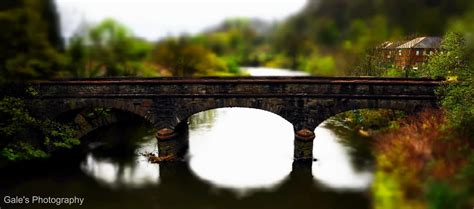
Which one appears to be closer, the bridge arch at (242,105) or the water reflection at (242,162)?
the water reflection at (242,162)

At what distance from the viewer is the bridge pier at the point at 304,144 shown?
21469mm

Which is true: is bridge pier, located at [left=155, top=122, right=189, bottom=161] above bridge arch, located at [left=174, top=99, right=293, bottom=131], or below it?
below

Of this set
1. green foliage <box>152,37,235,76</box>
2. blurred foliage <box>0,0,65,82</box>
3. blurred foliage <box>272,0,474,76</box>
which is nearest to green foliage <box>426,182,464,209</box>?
blurred foliage <box>272,0,474,76</box>

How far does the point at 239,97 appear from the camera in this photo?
21266 mm

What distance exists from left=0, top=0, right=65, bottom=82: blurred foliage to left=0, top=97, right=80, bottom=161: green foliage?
6.20 ft

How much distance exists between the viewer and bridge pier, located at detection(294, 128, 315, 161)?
845 inches

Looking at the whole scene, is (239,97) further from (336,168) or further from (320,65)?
(320,65)

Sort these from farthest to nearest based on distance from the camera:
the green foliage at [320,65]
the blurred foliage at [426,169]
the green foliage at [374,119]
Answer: the green foliage at [320,65], the green foliage at [374,119], the blurred foliage at [426,169]

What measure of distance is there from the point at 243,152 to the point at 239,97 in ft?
19.7

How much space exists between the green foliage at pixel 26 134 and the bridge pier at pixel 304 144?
1404cm

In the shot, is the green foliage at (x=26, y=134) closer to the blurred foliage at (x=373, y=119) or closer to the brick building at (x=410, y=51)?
the blurred foliage at (x=373, y=119)

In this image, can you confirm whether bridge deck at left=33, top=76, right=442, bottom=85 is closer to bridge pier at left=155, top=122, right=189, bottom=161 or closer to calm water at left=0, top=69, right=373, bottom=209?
bridge pier at left=155, top=122, right=189, bottom=161

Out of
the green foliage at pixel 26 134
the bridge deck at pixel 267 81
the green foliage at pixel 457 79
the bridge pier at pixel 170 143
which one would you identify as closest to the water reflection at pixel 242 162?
the bridge pier at pixel 170 143

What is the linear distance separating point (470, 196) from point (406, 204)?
1969 mm
